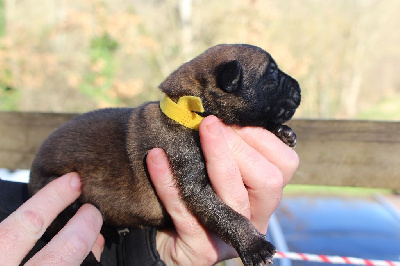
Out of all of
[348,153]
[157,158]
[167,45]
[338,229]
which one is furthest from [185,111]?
[167,45]

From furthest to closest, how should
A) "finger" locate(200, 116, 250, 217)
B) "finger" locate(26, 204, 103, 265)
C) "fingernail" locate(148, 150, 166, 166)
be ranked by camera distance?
1. "fingernail" locate(148, 150, 166, 166)
2. "finger" locate(200, 116, 250, 217)
3. "finger" locate(26, 204, 103, 265)

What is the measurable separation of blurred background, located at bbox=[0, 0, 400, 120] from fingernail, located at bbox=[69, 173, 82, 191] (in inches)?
436

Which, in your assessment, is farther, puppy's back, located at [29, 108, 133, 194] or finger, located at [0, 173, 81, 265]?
puppy's back, located at [29, 108, 133, 194]

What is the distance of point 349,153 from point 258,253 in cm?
137

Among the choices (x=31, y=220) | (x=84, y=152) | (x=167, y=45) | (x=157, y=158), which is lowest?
(x=31, y=220)

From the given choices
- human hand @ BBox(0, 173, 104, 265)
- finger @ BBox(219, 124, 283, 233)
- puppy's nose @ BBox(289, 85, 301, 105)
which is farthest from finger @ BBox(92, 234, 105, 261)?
puppy's nose @ BBox(289, 85, 301, 105)

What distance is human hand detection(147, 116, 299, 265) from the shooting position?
6.86 feet

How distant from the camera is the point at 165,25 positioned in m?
16.4

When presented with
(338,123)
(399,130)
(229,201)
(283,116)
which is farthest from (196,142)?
(399,130)

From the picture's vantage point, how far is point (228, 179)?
2.11 m

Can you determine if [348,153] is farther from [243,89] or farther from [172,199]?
[172,199]

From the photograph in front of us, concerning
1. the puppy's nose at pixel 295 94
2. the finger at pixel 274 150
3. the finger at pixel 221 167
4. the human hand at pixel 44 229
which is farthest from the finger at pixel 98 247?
the puppy's nose at pixel 295 94

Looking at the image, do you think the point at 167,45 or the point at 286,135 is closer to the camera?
the point at 286,135

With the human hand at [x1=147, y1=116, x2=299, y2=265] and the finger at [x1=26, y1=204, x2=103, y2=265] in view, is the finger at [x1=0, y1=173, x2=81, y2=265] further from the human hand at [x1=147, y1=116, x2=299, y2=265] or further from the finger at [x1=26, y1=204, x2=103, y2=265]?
the human hand at [x1=147, y1=116, x2=299, y2=265]
